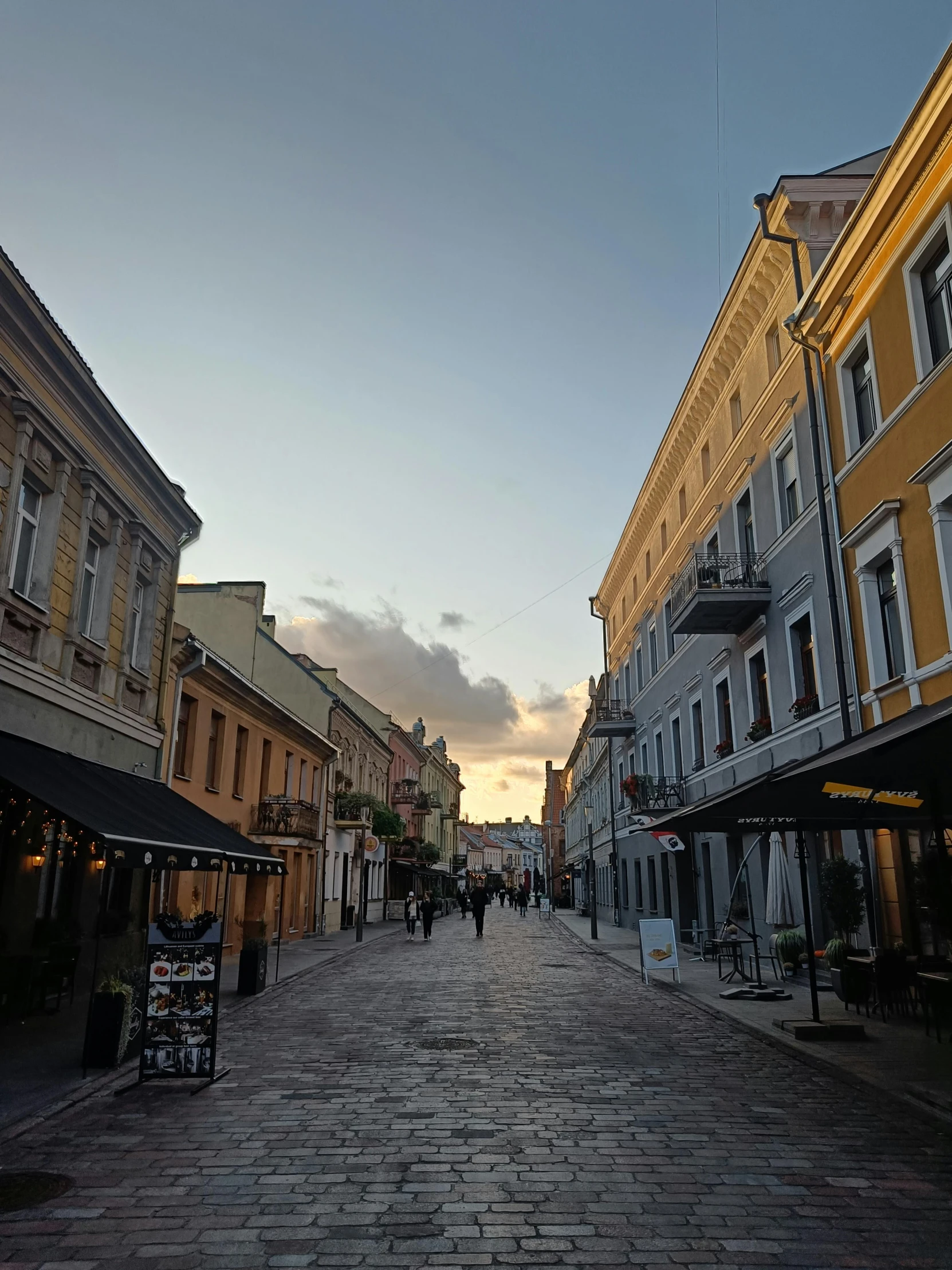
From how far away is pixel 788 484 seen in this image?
1805 centimetres

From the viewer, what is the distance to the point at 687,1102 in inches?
305

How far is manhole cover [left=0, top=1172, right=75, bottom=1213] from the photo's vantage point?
17.4 ft

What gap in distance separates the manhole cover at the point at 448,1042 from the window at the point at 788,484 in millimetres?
11599

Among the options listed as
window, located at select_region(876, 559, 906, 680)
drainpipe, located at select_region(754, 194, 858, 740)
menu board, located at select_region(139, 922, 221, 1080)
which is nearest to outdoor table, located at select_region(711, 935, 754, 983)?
drainpipe, located at select_region(754, 194, 858, 740)

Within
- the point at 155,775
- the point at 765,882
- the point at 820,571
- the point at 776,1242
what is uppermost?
the point at 820,571

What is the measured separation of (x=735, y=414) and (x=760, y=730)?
25.4 ft

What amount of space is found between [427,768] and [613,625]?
34843 mm

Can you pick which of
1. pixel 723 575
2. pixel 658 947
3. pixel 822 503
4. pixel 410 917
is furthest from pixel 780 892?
pixel 410 917

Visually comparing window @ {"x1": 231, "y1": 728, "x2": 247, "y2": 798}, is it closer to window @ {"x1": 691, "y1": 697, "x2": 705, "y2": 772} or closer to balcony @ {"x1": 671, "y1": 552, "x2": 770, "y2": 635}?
balcony @ {"x1": 671, "y1": 552, "x2": 770, "y2": 635}

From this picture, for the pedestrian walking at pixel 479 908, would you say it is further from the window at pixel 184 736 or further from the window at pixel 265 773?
the window at pixel 184 736

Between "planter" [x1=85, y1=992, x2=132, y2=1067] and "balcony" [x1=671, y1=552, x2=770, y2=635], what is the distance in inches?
535

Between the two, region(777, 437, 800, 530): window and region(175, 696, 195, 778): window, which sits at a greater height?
region(777, 437, 800, 530): window

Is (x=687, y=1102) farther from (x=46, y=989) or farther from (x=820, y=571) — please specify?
(x=820, y=571)

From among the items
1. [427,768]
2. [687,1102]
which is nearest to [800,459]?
[687,1102]
